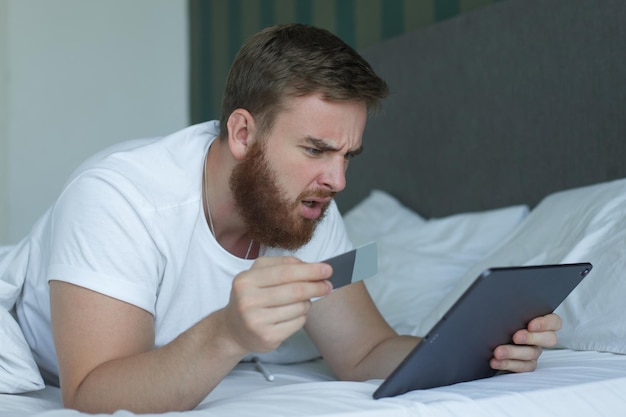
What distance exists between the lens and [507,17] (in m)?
2.25

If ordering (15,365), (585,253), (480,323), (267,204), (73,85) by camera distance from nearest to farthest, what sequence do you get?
(480,323), (15,365), (267,204), (585,253), (73,85)

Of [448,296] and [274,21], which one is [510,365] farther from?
[274,21]

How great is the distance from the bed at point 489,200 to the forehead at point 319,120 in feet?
1.39

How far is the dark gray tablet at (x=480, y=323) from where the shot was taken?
1.01 m

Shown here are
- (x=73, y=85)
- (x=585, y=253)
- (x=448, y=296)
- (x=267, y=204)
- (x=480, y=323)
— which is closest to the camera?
(x=480, y=323)

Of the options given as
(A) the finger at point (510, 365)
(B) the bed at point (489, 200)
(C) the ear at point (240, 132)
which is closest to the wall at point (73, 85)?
(B) the bed at point (489, 200)

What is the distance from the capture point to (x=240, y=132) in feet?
4.80

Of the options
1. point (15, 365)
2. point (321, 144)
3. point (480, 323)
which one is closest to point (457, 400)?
point (480, 323)

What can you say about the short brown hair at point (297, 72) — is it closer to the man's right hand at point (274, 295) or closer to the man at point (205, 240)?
the man at point (205, 240)

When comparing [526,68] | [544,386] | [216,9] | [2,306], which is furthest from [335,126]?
[216,9]

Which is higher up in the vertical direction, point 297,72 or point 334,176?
point 297,72

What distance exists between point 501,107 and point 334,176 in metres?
1.05

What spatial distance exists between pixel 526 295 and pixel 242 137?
599 mm

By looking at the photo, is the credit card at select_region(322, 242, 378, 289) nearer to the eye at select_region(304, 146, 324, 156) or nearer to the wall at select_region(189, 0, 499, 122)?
the eye at select_region(304, 146, 324, 156)
